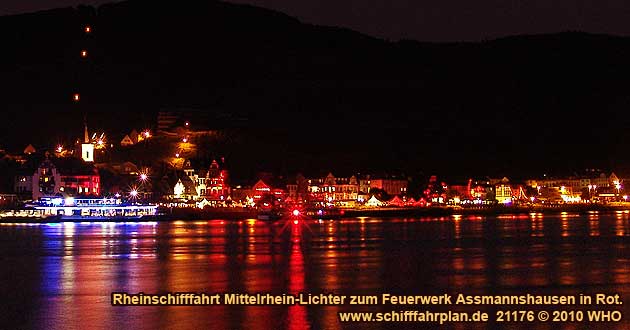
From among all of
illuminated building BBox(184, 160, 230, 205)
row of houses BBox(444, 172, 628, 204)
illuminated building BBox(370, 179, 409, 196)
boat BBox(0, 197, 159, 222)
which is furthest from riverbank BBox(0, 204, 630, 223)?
illuminated building BBox(370, 179, 409, 196)

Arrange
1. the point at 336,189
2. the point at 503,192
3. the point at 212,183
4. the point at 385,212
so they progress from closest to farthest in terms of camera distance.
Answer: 1. the point at 385,212
2. the point at 212,183
3. the point at 336,189
4. the point at 503,192

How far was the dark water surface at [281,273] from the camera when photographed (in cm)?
1877

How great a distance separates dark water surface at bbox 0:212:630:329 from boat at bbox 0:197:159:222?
99.9ft

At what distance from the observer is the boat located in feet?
246

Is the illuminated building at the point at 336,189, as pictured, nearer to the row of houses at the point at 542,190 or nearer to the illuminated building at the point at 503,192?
the row of houses at the point at 542,190

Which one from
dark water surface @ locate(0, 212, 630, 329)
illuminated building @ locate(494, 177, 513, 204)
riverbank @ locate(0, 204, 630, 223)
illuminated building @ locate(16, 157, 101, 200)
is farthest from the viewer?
illuminated building @ locate(494, 177, 513, 204)

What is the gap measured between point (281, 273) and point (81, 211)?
53748mm

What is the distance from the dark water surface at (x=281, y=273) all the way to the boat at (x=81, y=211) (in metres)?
30.4

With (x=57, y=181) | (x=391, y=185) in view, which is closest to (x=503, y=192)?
(x=391, y=185)

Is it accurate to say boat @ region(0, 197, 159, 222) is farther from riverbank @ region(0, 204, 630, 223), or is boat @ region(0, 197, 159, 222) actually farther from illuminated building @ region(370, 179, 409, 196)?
illuminated building @ region(370, 179, 409, 196)

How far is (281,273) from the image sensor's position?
27375mm

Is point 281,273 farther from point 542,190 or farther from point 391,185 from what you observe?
point 542,190

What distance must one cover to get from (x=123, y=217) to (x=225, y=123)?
51.7 meters

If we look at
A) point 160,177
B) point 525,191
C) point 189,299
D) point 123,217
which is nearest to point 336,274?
point 189,299
